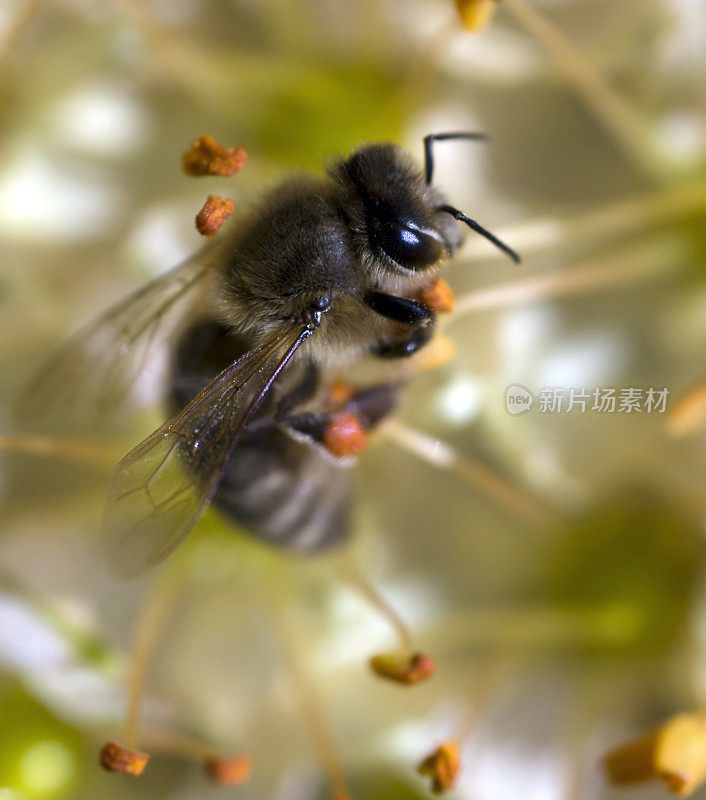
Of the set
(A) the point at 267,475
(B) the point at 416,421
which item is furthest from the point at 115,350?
(B) the point at 416,421

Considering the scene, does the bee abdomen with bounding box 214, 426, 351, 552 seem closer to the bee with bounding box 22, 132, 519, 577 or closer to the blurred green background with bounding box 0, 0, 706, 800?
the bee with bounding box 22, 132, 519, 577

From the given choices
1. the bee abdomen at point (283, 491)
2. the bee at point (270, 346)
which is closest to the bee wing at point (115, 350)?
the bee at point (270, 346)

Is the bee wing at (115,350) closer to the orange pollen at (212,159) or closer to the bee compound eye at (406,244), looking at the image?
the orange pollen at (212,159)

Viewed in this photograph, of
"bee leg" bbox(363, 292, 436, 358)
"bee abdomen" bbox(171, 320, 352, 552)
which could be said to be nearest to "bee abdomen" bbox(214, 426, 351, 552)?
"bee abdomen" bbox(171, 320, 352, 552)

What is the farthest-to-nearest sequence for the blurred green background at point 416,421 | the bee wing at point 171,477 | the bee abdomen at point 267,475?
the blurred green background at point 416,421 < the bee abdomen at point 267,475 < the bee wing at point 171,477

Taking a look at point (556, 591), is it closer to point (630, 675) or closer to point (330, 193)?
point (630, 675)

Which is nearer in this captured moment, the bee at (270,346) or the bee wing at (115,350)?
the bee at (270,346)
